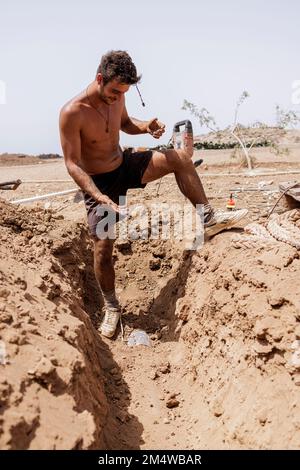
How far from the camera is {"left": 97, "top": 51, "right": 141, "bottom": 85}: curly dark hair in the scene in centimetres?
347

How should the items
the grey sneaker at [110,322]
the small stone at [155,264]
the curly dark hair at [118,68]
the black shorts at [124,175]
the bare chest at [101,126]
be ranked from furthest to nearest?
the small stone at [155,264]
the grey sneaker at [110,322]
the black shorts at [124,175]
the bare chest at [101,126]
the curly dark hair at [118,68]

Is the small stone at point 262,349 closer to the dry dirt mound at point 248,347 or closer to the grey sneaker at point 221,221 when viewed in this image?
the dry dirt mound at point 248,347

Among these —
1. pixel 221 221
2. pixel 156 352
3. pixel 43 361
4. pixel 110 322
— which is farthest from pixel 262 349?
pixel 110 322

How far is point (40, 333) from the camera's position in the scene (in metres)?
2.57

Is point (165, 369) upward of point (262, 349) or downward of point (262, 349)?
downward

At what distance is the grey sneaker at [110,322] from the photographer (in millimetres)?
4074

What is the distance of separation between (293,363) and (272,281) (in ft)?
2.11

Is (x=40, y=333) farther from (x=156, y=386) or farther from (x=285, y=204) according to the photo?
(x=285, y=204)

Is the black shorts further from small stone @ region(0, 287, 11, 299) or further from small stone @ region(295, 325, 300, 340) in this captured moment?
small stone @ region(295, 325, 300, 340)

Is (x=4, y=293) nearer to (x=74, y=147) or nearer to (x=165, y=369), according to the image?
(x=74, y=147)

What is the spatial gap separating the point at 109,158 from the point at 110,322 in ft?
4.63

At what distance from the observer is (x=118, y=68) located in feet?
11.4

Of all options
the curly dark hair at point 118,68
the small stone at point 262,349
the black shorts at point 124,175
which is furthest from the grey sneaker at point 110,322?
the curly dark hair at point 118,68

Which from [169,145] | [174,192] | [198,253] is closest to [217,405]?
[198,253]
